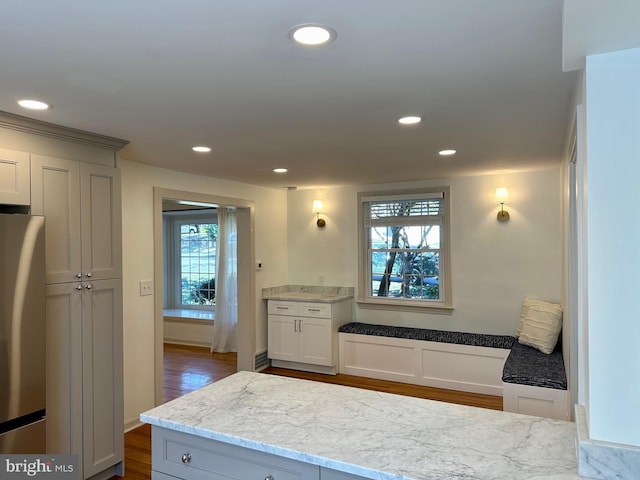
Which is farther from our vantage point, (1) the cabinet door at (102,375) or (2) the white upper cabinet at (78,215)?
(1) the cabinet door at (102,375)

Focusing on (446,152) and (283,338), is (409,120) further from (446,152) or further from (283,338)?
(283,338)

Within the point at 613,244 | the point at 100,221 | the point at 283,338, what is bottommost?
the point at 283,338

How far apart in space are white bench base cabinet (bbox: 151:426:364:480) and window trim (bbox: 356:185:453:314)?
3.82 metres

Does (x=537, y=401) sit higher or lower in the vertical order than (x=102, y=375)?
lower

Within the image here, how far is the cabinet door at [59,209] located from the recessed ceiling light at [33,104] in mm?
354

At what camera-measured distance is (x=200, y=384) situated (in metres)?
4.87

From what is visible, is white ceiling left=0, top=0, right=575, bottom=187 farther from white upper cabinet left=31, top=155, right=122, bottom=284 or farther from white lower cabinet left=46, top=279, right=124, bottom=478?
white lower cabinet left=46, top=279, right=124, bottom=478

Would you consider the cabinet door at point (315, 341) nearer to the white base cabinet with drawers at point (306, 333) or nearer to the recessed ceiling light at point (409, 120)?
the white base cabinet with drawers at point (306, 333)

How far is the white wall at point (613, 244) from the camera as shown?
123cm

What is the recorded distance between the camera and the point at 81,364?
2727 mm

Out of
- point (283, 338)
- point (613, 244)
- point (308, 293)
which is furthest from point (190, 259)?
point (613, 244)

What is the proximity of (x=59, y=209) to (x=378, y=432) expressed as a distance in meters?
2.24

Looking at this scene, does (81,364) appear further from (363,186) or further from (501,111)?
(363,186)

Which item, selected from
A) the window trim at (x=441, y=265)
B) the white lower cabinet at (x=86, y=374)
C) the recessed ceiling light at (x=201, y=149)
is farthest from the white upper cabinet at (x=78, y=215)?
the window trim at (x=441, y=265)
